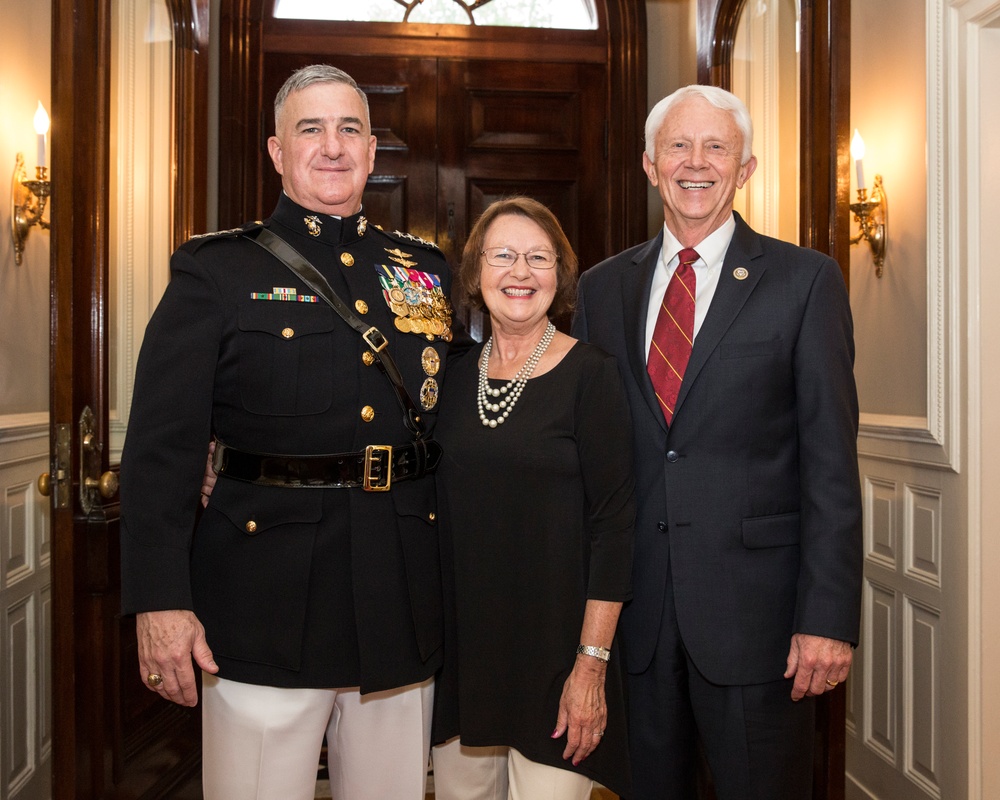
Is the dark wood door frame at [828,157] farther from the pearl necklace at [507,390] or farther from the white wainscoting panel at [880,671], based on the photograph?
the pearl necklace at [507,390]

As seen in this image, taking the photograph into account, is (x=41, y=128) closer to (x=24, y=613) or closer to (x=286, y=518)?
(x=24, y=613)

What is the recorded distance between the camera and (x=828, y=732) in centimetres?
237

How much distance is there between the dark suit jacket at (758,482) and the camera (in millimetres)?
1718

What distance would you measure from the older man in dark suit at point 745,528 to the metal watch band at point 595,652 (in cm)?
13

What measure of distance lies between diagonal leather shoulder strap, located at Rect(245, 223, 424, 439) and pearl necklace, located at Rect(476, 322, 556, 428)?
0.14 metres

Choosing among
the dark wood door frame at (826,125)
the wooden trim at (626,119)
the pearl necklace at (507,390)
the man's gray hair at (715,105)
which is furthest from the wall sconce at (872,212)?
the pearl necklace at (507,390)

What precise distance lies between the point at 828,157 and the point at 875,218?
386 mm

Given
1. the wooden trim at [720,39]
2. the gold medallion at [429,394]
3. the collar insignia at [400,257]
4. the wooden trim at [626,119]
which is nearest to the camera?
the gold medallion at [429,394]

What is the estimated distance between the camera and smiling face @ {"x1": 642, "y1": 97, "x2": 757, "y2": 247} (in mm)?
1897

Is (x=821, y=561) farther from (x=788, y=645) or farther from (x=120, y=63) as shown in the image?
(x=120, y=63)

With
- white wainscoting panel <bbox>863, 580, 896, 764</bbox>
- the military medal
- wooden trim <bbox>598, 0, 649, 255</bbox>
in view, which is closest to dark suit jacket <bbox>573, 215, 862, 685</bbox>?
the military medal

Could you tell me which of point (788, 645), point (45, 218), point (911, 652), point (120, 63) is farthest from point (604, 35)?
point (788, 645)

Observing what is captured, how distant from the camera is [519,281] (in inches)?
72.7

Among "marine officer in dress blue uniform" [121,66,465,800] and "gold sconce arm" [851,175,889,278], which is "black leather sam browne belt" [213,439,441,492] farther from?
"gold sconce arm" [851,175,889,278]
